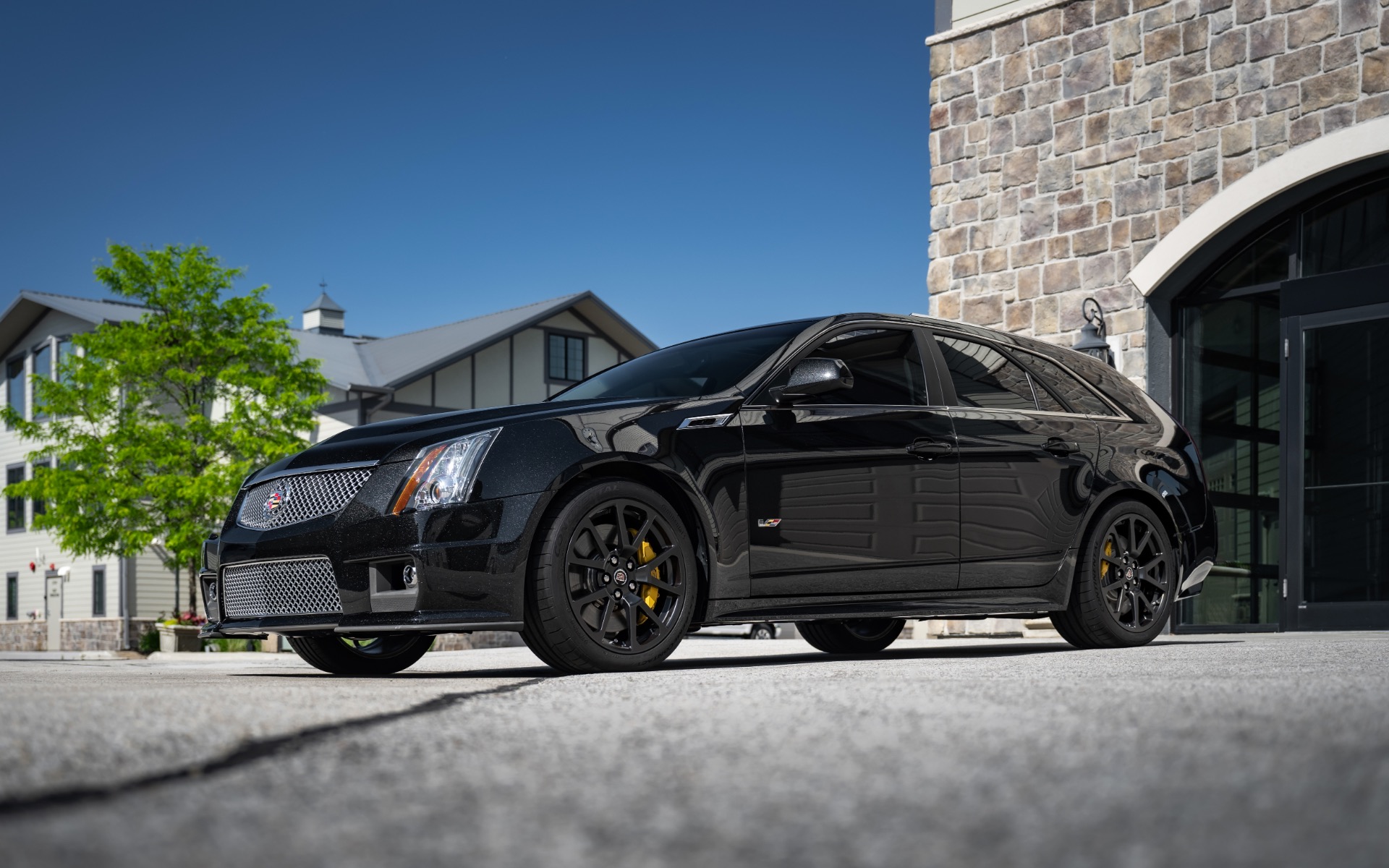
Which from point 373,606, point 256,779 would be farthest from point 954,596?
point 256,779

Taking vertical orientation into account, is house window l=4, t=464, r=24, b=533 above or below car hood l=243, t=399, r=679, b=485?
below

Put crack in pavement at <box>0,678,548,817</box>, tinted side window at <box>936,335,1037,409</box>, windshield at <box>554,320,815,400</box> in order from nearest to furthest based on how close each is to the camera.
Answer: crack in pavement at <box>0,678,548,817</box> < windshield at <box>554,320,815,400</box> < tinted side window at <box>936,335,1037,409</box>

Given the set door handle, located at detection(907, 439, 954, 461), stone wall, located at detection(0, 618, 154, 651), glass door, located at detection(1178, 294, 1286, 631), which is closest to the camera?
door handle, located at detection(907, 439, 954, 461)

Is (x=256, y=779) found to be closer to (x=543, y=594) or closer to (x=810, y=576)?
(x=543, y=594)

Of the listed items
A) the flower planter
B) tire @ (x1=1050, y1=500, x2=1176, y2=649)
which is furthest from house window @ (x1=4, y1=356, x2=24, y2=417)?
tire @ (x1=1050, y1=500, x2=1176, y2=649)

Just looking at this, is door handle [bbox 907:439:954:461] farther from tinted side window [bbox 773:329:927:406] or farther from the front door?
tinted side window [bbox 773:329:927:406]

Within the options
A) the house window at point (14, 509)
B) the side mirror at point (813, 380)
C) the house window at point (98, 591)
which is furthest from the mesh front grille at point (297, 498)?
the house window at point (14, 509)

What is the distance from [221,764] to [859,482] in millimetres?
3952

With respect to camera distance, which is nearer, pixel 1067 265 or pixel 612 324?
pixel 1067 265

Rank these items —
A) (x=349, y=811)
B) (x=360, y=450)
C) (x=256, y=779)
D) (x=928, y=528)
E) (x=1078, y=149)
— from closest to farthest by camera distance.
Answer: (x=349, y=811)
(x=256, y=779)
(x=360, y=450)
(x=928, y=528)
(x=1078, y=149)

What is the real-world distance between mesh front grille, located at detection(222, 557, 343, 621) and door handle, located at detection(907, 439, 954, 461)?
250cm

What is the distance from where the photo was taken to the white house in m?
36.8

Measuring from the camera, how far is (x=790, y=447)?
6074mm

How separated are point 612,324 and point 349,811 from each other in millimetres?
38693
